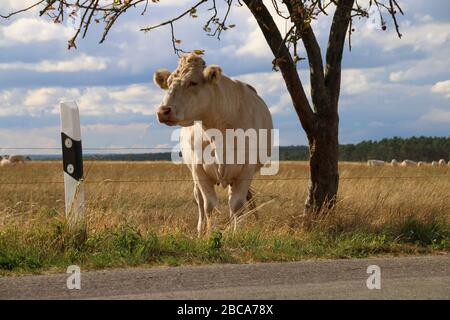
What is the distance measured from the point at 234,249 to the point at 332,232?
1.76 meters

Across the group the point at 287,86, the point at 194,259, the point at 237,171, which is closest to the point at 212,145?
the point at 237,171

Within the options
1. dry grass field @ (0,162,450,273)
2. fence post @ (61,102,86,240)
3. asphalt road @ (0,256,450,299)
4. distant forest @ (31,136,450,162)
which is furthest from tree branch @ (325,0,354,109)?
distant forest @ (31,136,450,162)

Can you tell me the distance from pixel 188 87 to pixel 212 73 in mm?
385

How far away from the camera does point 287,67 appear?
9969 millimetres

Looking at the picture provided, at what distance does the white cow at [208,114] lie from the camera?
9203mm

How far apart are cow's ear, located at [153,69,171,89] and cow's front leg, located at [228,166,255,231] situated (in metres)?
1.69

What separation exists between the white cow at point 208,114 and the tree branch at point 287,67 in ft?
2.37

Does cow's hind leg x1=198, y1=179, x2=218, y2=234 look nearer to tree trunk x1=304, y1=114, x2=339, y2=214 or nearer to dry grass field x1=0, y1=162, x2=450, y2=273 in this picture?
dry grass field x1=0, y1=162, x2=450, y2=273

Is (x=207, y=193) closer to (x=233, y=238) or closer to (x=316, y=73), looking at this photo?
(x=233, y=238)

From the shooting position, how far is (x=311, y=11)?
8516mm

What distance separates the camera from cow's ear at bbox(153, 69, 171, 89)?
974 cm

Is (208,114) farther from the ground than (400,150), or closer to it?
farther from the ground

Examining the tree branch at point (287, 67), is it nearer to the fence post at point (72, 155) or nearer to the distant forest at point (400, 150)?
the fence post at point (72, 155)

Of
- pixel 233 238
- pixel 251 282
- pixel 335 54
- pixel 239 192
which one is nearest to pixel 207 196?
pixel 239 192
